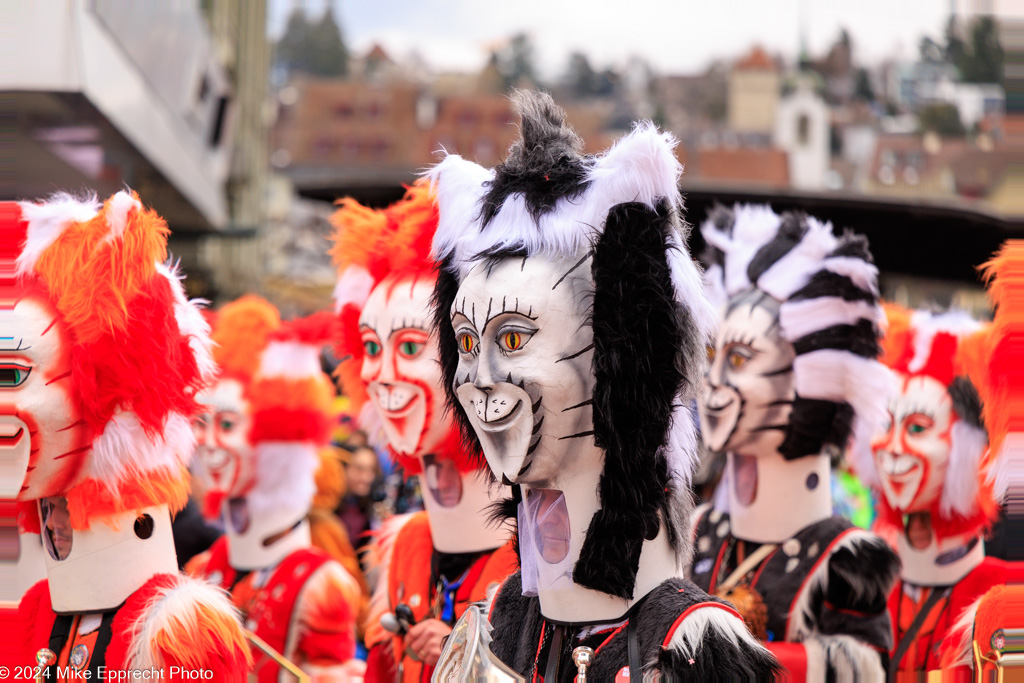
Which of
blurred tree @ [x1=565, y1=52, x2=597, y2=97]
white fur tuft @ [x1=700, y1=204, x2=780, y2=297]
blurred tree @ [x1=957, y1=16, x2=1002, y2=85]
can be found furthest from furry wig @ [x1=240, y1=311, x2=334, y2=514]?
blurred tree @ [x1=565, y1=52, x2=597, y2=97]

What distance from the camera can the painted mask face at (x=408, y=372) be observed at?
11.1 ft

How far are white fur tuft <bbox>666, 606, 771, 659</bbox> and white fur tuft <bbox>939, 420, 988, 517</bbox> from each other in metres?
2.18

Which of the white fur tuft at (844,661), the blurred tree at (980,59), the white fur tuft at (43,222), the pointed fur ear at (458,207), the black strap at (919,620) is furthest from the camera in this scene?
Result: the blurred tree at (980,59)

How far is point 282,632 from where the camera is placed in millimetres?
4410

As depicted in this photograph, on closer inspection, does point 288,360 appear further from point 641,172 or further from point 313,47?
point 313,47

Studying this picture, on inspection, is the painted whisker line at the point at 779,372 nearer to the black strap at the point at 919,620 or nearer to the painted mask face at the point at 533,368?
the black strap at the point at 919,620

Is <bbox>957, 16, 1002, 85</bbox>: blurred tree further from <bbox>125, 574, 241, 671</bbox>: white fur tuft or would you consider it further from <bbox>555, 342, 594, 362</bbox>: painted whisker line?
<bbox>125, 574, 241, 671</bbox>: white fur tuft

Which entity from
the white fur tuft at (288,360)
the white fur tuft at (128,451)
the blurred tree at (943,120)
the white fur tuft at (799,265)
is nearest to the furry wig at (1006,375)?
the white fur tuft at (799,265)

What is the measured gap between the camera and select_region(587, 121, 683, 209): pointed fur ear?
2.24m

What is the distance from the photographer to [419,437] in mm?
3408

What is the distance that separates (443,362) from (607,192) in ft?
2.07

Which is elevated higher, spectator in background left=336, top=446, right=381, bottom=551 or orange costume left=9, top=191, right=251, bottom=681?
orange costume left=9, top=191, right=251, bottom=681

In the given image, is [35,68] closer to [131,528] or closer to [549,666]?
[131,528]

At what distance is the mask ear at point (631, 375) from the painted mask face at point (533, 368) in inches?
1.7
